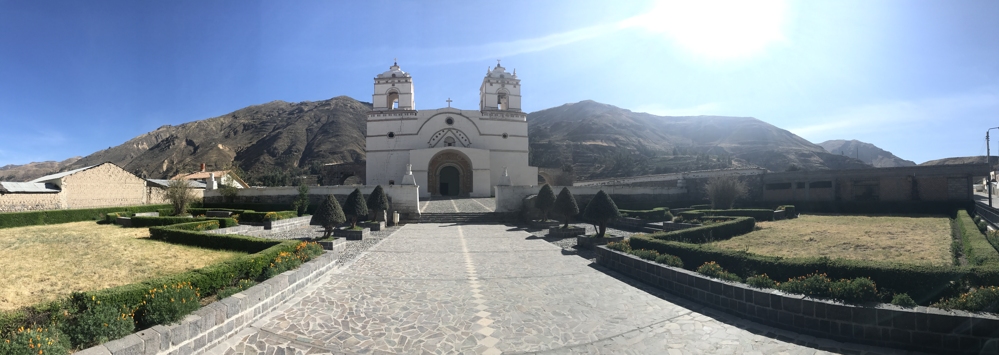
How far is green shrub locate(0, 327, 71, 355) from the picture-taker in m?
3.40

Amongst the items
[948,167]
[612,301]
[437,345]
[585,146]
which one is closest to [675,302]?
[612,301]

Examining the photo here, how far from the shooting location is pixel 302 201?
2134cm

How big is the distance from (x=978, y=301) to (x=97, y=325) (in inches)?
360

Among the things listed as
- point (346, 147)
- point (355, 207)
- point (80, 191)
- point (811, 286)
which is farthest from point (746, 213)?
point (346, 147)

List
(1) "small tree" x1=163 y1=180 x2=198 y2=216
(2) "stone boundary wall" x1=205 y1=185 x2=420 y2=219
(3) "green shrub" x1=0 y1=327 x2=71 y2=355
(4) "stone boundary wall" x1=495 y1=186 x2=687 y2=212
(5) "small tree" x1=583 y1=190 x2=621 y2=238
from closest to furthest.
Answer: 1. (3) "green shrub" x1=0 y1=327 x2=71 y2=355
2. (5) "small tree" x1=583 y1=190 x2=621 y2=238
3. (1) "small tree" x1=163 y1=180 x2=198 y2=216
4. (2) "stone boundary wall" x1=205 y1=185 x2=420 y2=219
5. (4) "stone boundary wall" x1=495 y1=186 x2=687 y2=212

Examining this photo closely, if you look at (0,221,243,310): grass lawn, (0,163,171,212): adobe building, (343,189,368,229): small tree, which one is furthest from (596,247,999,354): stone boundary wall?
(0,163,171,212): adobe building

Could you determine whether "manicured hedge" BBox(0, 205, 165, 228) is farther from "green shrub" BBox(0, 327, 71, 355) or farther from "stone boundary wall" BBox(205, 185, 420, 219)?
"green shrub" BBox(0, 327, 71, 355)

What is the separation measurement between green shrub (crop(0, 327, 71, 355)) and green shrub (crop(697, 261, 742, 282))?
783 centimetres

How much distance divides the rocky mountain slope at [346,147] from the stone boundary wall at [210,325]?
5166 centimetres

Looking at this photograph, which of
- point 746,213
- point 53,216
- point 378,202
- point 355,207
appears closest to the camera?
point 355,207

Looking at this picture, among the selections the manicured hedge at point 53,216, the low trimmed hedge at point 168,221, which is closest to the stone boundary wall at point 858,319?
the low trimmed hedge at point 168,221

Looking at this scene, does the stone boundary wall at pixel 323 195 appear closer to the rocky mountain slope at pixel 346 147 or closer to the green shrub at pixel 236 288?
the green shrub at pixel 236 288

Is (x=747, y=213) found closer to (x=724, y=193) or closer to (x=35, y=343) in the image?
(x=724, y=193)

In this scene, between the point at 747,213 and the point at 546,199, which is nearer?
the point at 546,199
